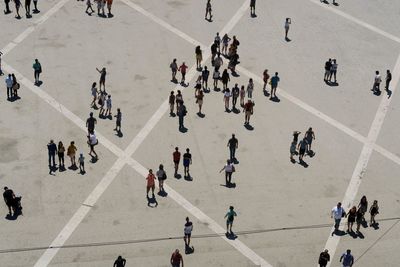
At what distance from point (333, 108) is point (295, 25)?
28.5 feet

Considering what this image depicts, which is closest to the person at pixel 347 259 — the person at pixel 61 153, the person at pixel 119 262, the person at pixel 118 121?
the person at pixel 119 262

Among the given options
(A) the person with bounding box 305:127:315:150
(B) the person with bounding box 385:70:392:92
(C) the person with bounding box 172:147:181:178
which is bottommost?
(C) the person with bounding box 172:147:181:178

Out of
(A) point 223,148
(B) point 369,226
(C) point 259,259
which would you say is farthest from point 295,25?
(C) point 259,259

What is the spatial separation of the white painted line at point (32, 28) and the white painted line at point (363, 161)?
19226mm

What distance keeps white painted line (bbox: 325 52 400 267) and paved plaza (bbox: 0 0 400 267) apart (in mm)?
68

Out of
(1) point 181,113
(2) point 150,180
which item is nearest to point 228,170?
(2) point 150,180

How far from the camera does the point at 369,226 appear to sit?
25.0 metres

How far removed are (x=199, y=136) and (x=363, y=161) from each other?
7441 mm

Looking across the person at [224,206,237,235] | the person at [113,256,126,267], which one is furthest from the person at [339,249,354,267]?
the person at [113,256,126,267]

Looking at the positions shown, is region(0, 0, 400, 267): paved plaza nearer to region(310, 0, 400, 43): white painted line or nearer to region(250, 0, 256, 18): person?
region(310, 0, 400, 43): white painted line

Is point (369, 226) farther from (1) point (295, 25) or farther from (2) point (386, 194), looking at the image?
(1) point (295, 25)

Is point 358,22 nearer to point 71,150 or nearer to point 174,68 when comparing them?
point 174,68

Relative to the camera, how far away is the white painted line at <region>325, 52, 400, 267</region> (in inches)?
958

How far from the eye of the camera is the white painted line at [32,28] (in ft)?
113
